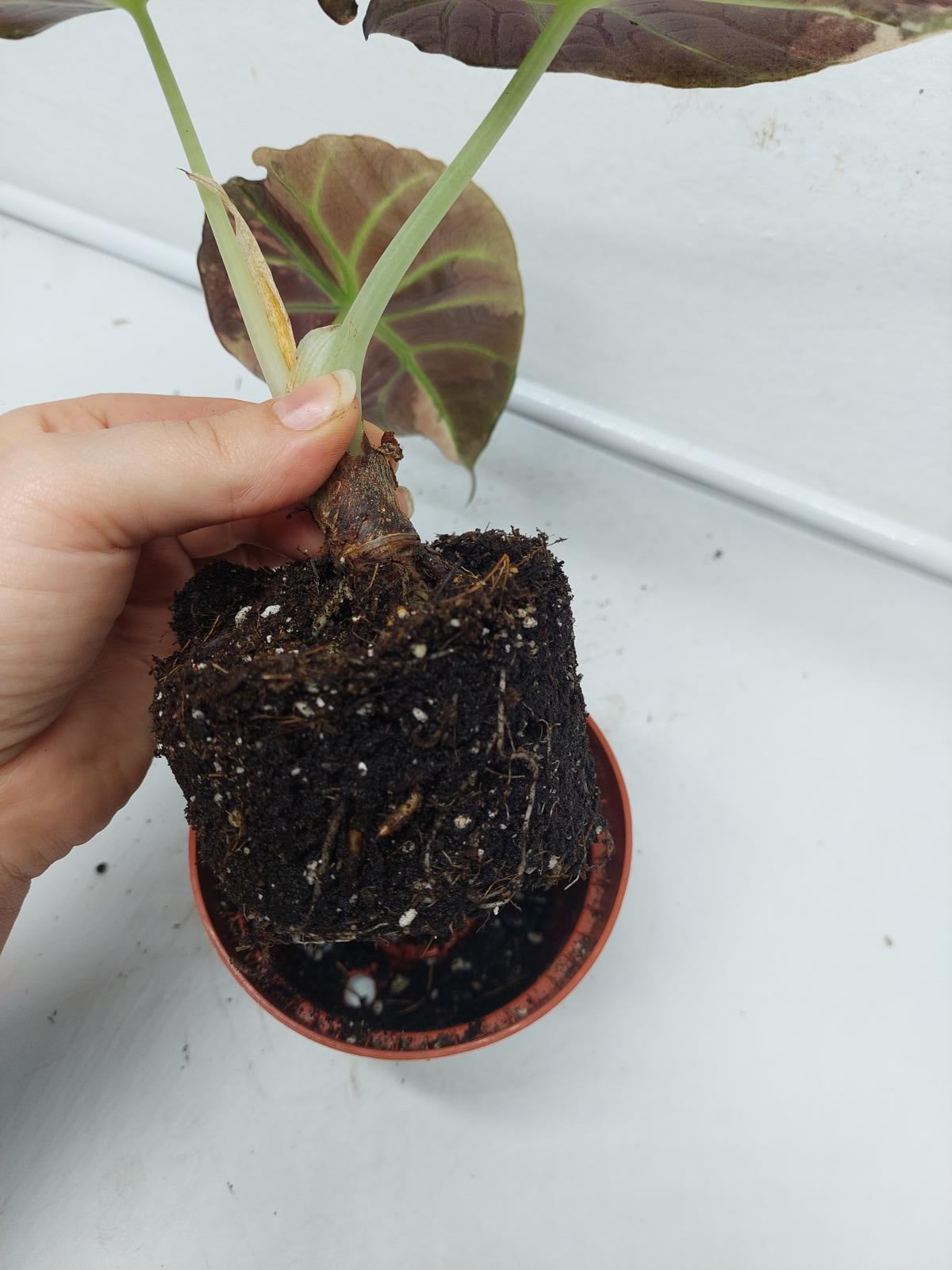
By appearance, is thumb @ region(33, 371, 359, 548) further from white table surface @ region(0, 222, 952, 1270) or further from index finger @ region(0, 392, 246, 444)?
white table surface @ region(0, 222, 952, 1270)

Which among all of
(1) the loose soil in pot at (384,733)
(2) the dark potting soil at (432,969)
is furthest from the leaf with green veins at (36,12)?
(2) the dark potting soil at (432,969)

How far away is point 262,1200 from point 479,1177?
0.23 meters

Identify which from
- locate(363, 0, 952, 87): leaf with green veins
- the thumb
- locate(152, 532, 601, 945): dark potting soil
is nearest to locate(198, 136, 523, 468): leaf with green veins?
locate(363, 0, 952, 87): leaf with green veins

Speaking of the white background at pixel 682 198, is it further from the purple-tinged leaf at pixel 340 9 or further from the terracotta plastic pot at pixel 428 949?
the terracotta plastic pot at pixel 428 949

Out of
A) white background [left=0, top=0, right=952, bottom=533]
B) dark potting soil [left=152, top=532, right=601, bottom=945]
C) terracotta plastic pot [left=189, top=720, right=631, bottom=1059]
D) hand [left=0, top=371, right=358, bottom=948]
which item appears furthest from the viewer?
white background [left=0, top=0, right=952, bottom=533]

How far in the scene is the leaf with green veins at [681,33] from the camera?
1.93ft

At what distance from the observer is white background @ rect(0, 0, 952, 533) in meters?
1.02

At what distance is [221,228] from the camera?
68cm

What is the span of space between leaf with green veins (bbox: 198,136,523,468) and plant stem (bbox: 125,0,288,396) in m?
0.18

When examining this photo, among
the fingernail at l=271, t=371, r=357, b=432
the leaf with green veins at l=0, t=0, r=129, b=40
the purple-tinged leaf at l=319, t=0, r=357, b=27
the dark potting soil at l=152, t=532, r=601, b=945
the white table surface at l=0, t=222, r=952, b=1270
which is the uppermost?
the purple-tinged leaf at l=319, t=0, r=357, b=27

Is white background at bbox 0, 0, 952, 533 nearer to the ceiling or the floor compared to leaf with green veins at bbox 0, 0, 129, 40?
nearer to the floor

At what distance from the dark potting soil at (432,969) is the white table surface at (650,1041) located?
12 centimetres

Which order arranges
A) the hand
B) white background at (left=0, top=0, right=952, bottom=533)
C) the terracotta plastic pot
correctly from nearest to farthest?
the hand → the terracotta plastic pot → white background at (left=0, top=0, right=952, bottom=533)

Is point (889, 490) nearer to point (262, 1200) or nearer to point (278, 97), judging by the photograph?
point (278, 97)
